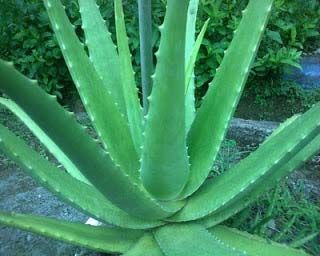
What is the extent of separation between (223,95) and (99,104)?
24 centimetres

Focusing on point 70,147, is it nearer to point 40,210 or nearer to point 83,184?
point 83,184

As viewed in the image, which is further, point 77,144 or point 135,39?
point 135,39

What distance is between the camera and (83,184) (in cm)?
107

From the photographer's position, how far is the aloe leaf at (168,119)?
0.82 m

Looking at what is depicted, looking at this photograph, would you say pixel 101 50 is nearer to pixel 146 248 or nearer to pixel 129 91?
pixel 129 91

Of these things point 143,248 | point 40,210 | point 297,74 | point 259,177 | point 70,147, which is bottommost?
point 297,74

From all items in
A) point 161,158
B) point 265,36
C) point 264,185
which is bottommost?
point 265,36

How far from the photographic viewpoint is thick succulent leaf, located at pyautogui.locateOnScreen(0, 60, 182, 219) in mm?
655

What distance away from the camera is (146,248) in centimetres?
108

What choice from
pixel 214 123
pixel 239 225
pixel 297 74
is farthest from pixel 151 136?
pixel 297 74

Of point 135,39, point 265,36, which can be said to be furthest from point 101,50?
point 265,36

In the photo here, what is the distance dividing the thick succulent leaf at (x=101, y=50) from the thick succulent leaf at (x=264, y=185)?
0.29 meters

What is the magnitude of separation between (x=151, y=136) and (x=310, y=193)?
0.71 metres

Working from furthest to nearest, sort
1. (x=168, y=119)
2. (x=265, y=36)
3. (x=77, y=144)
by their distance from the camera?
(x=265, y=36), (x=168, y=119), (x=77, y=144)
